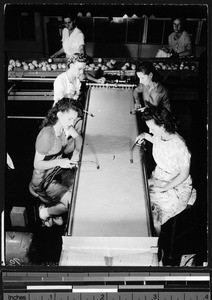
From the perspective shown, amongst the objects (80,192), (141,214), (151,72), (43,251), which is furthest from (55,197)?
(151,72)

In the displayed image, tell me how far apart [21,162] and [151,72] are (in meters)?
0.75

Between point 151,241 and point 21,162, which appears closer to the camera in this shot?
point 151,241

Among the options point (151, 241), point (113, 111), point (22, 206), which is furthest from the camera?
point (113, 111)

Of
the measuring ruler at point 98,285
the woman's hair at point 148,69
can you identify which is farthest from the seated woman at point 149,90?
the measuring ruler at point 98,285

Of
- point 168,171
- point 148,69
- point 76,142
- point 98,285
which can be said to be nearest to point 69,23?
point 148,69

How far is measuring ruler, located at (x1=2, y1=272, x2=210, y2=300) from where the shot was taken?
1687mm

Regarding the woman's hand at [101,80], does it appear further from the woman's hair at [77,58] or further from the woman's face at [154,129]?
the woman's face at [154,129]

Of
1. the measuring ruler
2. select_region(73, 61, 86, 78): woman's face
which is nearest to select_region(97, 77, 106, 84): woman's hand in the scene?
select_region(73, 61, 86, 78): woman's face

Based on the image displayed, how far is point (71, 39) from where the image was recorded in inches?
69.0

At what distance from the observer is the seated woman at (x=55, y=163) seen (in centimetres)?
176

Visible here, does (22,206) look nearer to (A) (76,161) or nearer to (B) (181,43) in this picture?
(A) (76,161)

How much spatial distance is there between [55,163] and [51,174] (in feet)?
0.19

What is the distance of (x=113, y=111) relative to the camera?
73.9 inches

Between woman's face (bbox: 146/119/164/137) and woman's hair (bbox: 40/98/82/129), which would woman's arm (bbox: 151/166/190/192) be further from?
woman's hair (bbox: 40/98/82/129)
